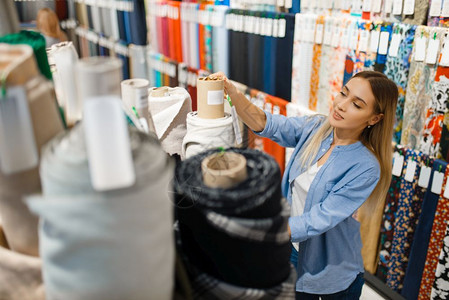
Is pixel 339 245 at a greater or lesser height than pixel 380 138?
lesser

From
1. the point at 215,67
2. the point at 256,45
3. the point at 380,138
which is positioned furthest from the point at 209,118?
the point at 215,67

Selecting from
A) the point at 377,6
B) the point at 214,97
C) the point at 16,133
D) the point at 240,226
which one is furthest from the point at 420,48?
the point at 16,133

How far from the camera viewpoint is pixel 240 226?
645 millimetres

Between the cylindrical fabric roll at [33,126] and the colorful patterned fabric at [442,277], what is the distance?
1.99 m

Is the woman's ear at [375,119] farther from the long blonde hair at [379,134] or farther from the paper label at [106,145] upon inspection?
the paper label at [106,145]

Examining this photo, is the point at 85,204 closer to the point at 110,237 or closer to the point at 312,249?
the point at 110,237

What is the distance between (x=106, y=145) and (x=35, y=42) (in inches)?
13.6

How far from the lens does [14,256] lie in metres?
0.66

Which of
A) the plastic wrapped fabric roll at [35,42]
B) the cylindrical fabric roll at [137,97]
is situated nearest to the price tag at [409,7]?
the cylindrical fabric roll at [137,97]

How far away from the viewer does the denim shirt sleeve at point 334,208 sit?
1.41 meters

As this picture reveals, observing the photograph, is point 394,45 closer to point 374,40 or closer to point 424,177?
point 374,40

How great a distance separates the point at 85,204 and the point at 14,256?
0.86 feet

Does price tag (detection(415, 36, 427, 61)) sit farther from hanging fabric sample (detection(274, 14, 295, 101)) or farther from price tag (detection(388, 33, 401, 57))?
hanging fabric sample (detection(274, 14, 295, 101))

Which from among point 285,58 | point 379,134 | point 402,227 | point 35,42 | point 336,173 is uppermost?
point 35,42
